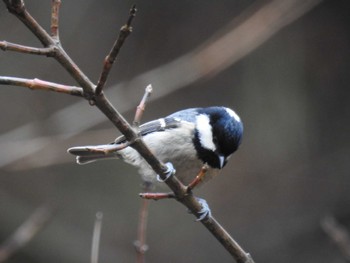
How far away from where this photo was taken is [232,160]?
16.0 ft

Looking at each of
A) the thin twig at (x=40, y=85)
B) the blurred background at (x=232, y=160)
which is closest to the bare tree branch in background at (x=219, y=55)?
the thin twig at (x=40, y=85)

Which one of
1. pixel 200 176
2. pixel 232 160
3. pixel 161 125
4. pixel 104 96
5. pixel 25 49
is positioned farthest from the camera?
pixel 232 160

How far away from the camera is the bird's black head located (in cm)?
243

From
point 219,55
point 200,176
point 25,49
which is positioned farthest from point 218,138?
point 25,49

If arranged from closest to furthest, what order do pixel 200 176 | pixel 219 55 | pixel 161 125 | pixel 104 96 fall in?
1. pixel 104 96
2. pixel 200 176
3. pixel 219 55
4. pixel 161 125

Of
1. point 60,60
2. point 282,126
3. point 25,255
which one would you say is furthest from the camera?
point 282,126

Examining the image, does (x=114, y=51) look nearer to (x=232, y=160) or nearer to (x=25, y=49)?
(x=25, y=49)

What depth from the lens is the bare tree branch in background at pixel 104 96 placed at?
1.24m

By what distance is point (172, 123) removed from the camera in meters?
2.65

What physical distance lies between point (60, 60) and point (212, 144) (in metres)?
1.22

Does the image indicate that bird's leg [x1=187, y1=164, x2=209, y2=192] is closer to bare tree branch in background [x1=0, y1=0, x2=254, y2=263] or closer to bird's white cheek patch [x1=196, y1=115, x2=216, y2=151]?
bare tree branch in background [x1=0, y1=0, x2=254, y2=263]

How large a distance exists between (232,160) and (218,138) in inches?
96.8

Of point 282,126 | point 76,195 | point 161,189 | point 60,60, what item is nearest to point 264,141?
point 282,126

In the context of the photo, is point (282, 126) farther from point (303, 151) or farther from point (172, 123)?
point (172, 123)
